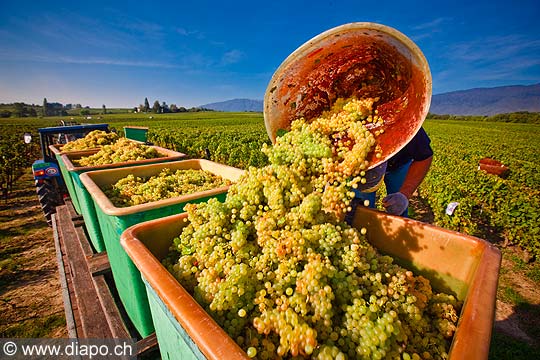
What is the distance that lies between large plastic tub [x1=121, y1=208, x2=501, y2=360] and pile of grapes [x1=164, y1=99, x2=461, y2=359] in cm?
14

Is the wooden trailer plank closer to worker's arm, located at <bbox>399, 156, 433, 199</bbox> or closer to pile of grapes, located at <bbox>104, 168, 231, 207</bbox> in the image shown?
pile of grapes, located at <bbox>104, 168, 231, 207</bbox>

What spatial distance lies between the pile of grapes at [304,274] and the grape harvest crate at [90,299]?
3.36 ft

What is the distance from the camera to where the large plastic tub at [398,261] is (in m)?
0.88

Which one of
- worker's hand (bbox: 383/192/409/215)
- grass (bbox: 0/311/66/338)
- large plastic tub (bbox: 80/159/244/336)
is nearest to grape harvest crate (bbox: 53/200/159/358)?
large plastic tub (bbox: 80/159/244/336)

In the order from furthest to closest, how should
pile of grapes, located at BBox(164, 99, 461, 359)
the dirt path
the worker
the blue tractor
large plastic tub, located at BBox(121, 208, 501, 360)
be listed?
the blue tractor → the dirt path → the worker → pile of grapes, located at BBox(164, 99, 461, 359) → large plastic tub, located at BBox(121, 208, 501, 360)

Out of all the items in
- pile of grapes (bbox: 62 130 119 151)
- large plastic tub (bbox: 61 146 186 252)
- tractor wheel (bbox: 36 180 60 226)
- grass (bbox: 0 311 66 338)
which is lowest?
grass (bbox: 0 311 66 338)

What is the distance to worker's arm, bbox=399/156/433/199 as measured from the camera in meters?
3.08

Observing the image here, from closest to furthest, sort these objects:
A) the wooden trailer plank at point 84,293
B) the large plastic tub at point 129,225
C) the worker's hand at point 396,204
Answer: the large plastic tub at point 129,225, the wooden trailer plank at point 84,293, the worker's hand at point 396,204

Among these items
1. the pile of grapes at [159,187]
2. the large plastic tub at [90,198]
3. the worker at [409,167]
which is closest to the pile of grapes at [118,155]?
the large plastic tub at [90,198]

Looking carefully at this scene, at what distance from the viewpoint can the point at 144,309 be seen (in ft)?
6.75

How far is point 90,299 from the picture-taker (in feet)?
8.30

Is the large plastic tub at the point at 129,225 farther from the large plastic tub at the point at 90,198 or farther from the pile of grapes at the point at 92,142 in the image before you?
the pile of grapes at the point at 92,142

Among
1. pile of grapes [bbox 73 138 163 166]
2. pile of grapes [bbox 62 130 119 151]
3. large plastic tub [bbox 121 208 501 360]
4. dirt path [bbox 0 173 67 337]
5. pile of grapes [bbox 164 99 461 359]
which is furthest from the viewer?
pile of grapes [bbox 62 130 119 151]

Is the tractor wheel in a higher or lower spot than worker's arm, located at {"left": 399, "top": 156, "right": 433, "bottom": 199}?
lower
